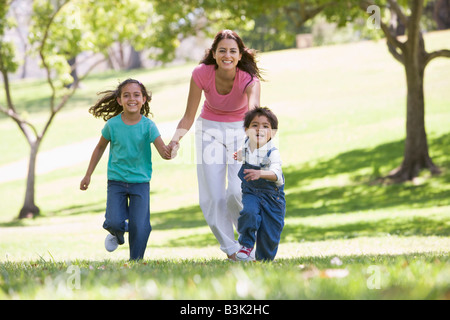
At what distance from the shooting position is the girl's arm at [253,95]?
6.54 meters

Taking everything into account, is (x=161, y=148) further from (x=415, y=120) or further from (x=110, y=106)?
(x=415, y=120)

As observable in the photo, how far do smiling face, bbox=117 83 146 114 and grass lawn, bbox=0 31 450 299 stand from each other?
154cm

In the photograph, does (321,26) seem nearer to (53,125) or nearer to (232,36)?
(53,125)

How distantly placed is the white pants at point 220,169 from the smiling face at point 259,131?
56 centimetres

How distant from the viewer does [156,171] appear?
2788cm

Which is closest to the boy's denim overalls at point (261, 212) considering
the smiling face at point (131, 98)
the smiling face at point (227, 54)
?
the smiling face at point (227, 54)

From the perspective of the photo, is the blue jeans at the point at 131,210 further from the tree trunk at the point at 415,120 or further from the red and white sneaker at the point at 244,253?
the tree trunk at the point at 415,120

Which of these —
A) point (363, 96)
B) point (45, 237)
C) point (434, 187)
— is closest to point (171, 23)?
point (45, 237)

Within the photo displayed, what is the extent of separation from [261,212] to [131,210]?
141cm

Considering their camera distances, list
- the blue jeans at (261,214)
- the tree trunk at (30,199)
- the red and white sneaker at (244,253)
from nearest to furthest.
A: the blue jeans at (261,214) → the red and white sneaker at (244,253) → the tree trunk at (30,199)

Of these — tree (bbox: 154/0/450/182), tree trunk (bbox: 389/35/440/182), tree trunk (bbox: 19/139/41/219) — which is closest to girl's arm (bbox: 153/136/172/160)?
tree (bbox: 154/0/450/182)

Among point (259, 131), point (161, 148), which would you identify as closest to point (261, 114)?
point (259, 131)

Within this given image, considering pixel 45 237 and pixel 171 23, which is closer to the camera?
pixel 45 237
